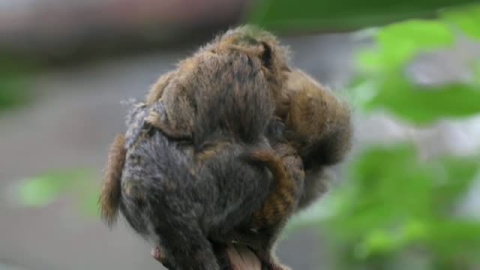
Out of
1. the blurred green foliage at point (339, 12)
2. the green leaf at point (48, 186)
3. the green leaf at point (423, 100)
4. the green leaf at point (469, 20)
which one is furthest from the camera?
the green leaf at point (48, 186)

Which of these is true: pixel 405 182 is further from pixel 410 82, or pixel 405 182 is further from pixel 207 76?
pixel 207 76

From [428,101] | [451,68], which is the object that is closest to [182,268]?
[428,101]

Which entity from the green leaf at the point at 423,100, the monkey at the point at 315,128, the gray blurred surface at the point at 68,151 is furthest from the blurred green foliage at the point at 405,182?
the gray blurred surface at the point at 68,151

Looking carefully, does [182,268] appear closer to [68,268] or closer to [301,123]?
[301,123]

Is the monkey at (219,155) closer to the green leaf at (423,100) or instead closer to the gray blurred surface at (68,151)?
the green leaf at (423,100)

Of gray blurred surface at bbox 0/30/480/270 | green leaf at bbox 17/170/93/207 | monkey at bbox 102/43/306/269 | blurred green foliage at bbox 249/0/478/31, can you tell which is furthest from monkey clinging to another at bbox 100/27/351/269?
gray blurred surface at bbox 0/30/480/270
